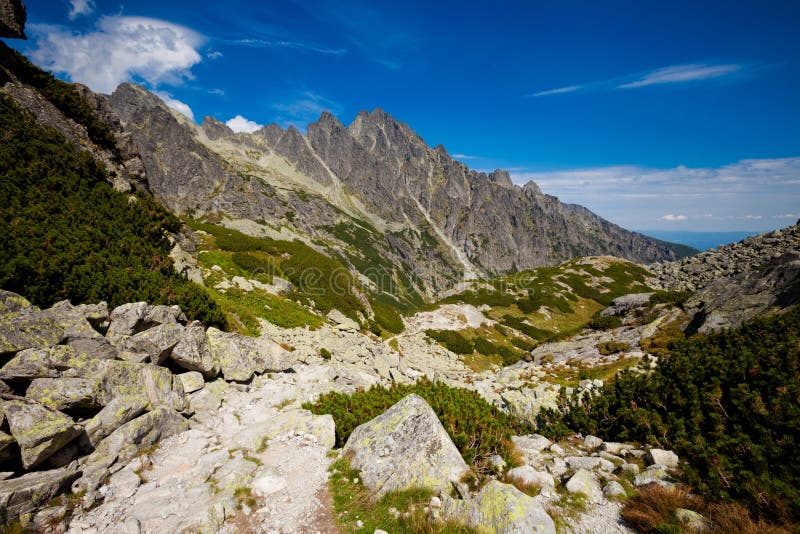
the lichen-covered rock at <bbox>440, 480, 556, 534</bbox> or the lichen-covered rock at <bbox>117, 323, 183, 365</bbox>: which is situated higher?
the lichen-covered rock at <bbox>117, 323, 183, 365</bbox>

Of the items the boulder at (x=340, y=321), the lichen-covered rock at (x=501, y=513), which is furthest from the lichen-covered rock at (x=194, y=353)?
the boulder at (x=340, y=321)

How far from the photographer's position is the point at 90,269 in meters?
12.6

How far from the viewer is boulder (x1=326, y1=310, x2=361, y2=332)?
26219 millimetres

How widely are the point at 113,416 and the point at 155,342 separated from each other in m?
3.32

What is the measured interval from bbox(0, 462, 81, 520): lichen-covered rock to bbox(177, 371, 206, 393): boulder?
4.30 meters

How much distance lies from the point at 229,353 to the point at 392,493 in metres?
8.96

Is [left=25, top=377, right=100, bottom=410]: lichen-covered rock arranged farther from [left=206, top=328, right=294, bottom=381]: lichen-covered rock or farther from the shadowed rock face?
the shadowed rock face

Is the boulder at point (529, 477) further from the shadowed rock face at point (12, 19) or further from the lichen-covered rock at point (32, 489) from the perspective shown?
the shadowed rock face at point (12, 19)

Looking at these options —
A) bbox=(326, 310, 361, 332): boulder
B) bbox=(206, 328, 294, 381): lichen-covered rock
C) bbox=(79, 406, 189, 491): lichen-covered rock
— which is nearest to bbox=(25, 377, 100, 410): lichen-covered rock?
bbox=(79, 406, 189, 491): lichen-covered rock

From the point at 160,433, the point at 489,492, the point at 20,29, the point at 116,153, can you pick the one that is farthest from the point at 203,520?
the point at 20,29

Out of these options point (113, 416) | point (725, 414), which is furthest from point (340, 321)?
point (725, 414)

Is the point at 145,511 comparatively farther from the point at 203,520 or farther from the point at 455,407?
the point at 455,407

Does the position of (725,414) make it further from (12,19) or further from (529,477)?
(12,19)

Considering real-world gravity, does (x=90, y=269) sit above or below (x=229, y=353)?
above
